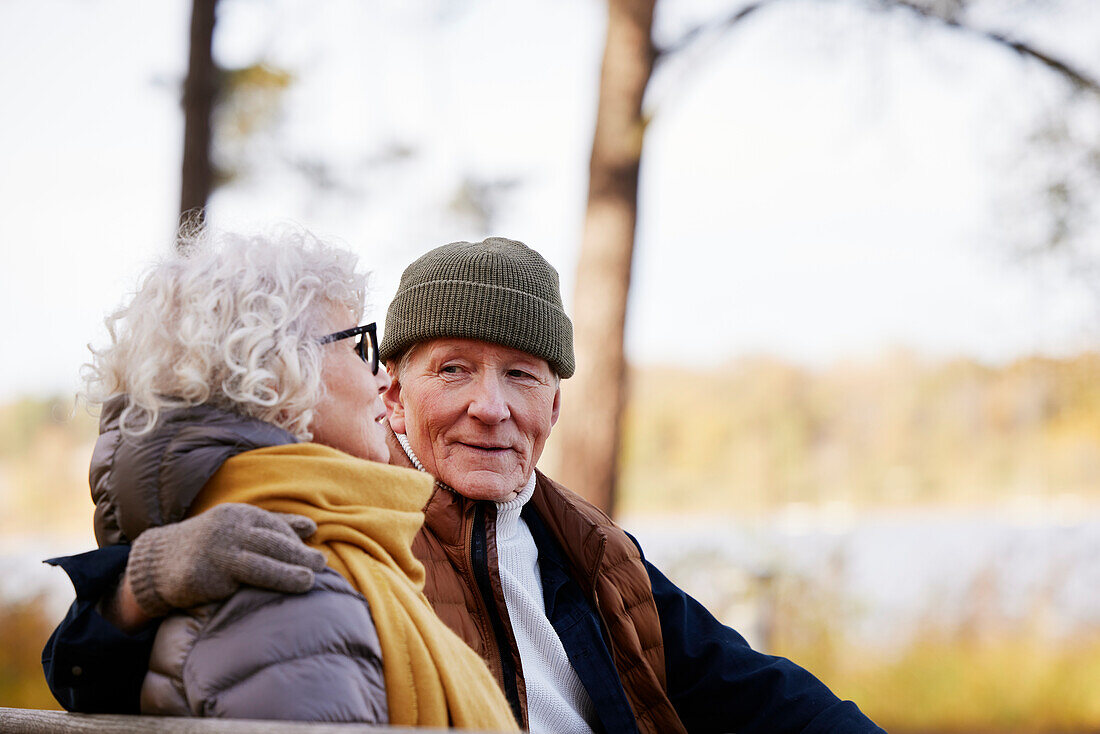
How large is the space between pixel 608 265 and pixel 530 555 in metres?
3.78

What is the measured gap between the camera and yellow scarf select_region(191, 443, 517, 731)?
4.47 ft

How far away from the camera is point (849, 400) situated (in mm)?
7676

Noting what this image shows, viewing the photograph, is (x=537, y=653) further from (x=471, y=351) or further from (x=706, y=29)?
(x=706, y=29)

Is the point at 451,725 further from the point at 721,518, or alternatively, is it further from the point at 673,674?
the point at 721,518

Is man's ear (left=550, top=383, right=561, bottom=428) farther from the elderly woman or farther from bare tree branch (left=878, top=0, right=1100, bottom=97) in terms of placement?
bare tree branch (left=878, top=0, right=1100, bottom=97)

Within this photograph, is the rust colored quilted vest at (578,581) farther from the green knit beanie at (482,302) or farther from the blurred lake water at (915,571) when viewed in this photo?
the blurred lake water at (915,571)

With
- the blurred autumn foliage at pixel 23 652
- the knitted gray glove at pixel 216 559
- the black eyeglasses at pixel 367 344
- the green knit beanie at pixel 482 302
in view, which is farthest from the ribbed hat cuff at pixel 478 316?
the blurred autumn foliage at pixel 23 652

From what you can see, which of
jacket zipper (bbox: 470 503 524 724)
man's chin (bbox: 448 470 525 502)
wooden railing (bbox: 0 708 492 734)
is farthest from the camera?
man's chin (bbox: 448 470 525 502)

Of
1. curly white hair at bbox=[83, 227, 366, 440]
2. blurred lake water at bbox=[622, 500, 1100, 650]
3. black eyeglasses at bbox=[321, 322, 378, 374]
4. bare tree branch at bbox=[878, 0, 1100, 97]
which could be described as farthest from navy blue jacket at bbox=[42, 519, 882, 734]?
bare tree branch at bbox=[878, 0, 1100, 97]

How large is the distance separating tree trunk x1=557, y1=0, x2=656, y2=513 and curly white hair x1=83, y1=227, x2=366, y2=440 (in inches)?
162

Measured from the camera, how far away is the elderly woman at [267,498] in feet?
4.11

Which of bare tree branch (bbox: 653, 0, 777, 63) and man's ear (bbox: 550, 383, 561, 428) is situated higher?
bare tree branch (bbox: 653, 0, 777, 63)

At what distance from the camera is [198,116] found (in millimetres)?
5484

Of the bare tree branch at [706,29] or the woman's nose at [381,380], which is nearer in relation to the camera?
the woman's nose at [381,380]
